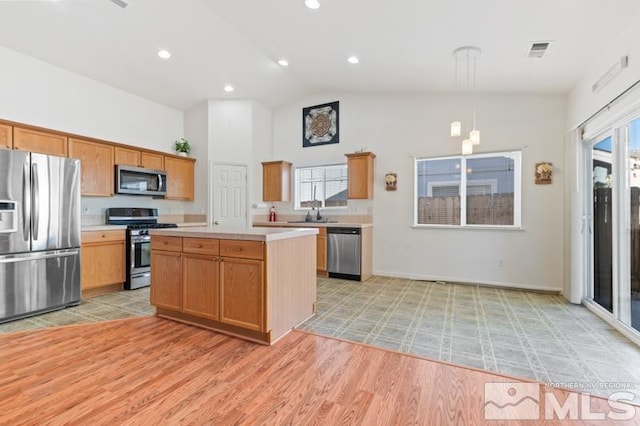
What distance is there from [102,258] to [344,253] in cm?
344

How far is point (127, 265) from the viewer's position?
4.29 meters

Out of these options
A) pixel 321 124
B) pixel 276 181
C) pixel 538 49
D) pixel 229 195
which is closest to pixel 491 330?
pixel 538 49

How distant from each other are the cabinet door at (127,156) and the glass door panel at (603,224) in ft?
20.0

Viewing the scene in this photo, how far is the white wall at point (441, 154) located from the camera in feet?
13.7

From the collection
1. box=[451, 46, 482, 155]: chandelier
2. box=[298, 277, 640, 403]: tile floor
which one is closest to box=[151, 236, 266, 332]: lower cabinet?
box=[298, 277, 640, 403]: tile floor

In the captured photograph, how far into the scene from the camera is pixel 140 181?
4805 mm

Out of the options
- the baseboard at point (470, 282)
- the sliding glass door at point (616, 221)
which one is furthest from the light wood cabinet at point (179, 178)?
the sliding glass door at point (616, 221)

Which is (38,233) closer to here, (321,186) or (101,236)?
(101,236)

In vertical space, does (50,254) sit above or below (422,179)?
below

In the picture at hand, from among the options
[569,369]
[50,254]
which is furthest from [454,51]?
[50,254]

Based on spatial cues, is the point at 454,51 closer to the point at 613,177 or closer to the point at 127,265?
the point at 613,177

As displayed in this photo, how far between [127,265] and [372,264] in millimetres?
3802

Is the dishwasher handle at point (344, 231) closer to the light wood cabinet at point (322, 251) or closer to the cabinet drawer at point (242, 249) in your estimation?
the light wood cabinet at point (322, 251)

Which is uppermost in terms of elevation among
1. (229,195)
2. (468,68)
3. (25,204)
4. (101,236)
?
(468,68)
